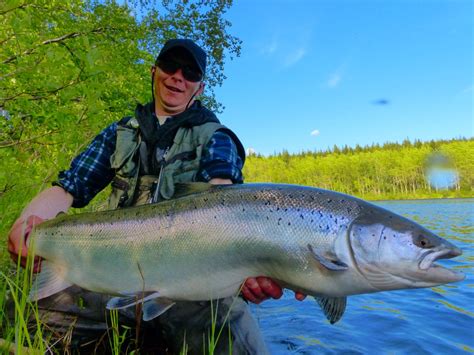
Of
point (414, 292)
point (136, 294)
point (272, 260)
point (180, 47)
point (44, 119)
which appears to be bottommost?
point (414, 292)

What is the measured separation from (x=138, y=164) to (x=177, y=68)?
99 cm

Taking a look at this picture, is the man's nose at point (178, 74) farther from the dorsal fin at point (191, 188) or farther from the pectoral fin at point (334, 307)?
the pectoral fin at point (334, 307)

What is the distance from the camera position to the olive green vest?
11.0ft

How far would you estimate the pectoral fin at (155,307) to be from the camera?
2.44 m

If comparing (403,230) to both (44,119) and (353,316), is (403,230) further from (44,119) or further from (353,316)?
(353,316)

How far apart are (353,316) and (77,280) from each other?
530 cm

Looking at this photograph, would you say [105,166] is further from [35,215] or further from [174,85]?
[174,85]

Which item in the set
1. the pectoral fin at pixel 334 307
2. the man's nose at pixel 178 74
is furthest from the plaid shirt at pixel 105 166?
the pectoral fin at pixel 334 307

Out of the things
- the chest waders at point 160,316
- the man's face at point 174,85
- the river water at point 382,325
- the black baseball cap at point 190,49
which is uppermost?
the black baseball cap at point 190,49

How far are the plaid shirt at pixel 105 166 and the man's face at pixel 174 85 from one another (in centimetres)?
55

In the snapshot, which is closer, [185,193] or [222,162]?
[185,193]

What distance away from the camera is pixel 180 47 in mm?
3672

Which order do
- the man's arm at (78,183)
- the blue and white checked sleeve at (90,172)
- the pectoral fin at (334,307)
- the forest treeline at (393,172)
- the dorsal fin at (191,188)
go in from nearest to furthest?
the pectoral fin at (334,307)
the dorsal fin at (191,188)
the man's arm at (78,183)
the blue and white checked sleeve at (90,172)
the forest treeline at (393,172)

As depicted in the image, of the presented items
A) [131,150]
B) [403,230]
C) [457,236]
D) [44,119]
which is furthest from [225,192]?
[457,236]
